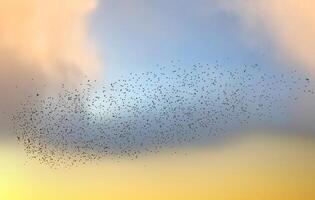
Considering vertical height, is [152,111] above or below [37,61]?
below

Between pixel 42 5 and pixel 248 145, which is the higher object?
pixel 42 5

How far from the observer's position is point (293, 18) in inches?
110

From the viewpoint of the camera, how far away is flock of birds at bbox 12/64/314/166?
9.10ft

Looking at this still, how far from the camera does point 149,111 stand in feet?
9.21

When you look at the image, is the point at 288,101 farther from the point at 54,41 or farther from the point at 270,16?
the point at 54,41

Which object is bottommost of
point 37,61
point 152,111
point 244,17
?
point 152,111

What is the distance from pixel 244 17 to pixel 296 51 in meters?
0.31

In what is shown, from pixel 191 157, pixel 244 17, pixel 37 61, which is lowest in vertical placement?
pixel 191 157

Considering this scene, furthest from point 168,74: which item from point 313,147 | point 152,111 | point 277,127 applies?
point 313,147

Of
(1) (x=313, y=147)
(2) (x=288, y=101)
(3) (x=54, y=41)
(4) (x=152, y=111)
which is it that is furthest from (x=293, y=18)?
(3) (x=54, y=41)

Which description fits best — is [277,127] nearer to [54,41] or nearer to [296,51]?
[296,51]

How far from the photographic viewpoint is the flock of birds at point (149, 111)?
2.77m

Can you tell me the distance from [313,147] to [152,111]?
81 cm

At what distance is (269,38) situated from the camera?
2795 millimetres
